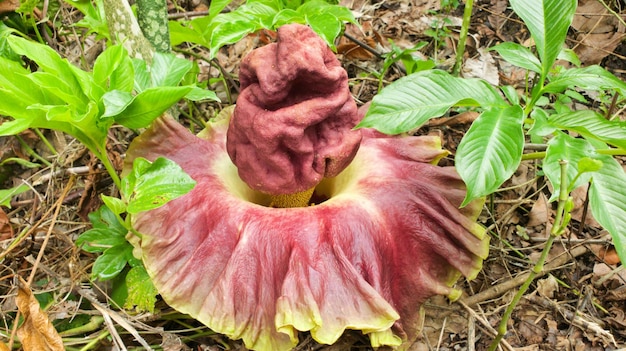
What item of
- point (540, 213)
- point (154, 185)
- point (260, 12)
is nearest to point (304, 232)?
point (154, 185)

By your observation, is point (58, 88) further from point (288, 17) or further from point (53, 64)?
point (288, 17)

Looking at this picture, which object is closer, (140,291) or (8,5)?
(140,291)

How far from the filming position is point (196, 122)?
313 cm

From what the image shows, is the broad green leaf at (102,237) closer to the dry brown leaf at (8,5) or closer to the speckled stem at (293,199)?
the speckled stem at (293,199)

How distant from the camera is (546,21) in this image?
1979 millimetres

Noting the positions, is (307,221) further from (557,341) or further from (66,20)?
(66,20)

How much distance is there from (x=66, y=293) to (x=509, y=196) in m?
2.25

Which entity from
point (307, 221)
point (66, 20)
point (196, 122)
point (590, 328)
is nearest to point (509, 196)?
point (590, 328)

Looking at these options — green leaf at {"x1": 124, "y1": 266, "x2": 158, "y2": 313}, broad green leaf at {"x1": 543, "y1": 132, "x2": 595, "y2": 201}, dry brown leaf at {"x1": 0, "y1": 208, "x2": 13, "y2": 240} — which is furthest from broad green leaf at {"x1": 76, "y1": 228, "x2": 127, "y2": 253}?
broad green leaf at {"x1": 543, "y1": 132, "x2": 595, "y2": 201}

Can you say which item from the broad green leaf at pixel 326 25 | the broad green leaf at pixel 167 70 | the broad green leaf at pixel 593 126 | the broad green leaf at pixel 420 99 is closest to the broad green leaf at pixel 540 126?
the broad green leaf at pixel 593 126

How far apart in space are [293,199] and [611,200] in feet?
3.95

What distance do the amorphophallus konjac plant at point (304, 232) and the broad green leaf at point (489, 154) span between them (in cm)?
39

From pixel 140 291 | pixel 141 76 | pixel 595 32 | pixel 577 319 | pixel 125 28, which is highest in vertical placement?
pixel 125 28

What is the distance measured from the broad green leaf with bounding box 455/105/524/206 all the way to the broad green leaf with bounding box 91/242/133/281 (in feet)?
4.48
